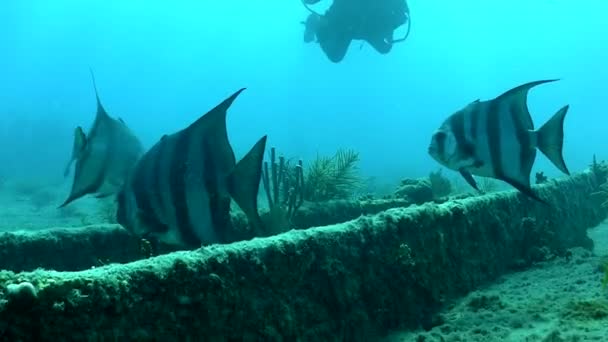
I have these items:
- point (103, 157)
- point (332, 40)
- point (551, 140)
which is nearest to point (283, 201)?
point (103, 157)

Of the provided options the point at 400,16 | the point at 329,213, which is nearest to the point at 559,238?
the point at 329,213

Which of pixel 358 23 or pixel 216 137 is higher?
pixel 358 23

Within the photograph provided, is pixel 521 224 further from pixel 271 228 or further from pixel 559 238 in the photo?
pixel 271 228

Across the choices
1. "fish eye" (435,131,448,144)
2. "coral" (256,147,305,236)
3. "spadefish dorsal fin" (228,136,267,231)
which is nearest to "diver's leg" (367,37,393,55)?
"coral" (256,147,305,236)

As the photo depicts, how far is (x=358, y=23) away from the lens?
58.4 ft

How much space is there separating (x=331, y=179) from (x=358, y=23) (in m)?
10.5

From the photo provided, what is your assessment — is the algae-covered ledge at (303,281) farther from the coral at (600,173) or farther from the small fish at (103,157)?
the coral at (600,173)

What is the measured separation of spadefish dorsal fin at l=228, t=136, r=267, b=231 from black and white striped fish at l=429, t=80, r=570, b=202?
5.82 ft

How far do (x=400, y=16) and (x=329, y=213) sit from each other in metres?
12.7

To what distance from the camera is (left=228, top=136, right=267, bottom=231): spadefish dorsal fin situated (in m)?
2.39

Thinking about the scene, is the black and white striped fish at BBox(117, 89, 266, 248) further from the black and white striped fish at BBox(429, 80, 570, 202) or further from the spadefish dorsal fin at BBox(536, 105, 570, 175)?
the spadefish dorsal fin at BBox(536, 105, 570, 175)

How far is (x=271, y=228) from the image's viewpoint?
6.16m

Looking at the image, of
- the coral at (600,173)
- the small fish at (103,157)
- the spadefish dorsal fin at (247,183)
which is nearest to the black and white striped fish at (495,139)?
the spadefish dorsal fin at (247,183)

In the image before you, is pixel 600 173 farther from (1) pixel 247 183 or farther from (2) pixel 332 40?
(2) pixel 332 40
